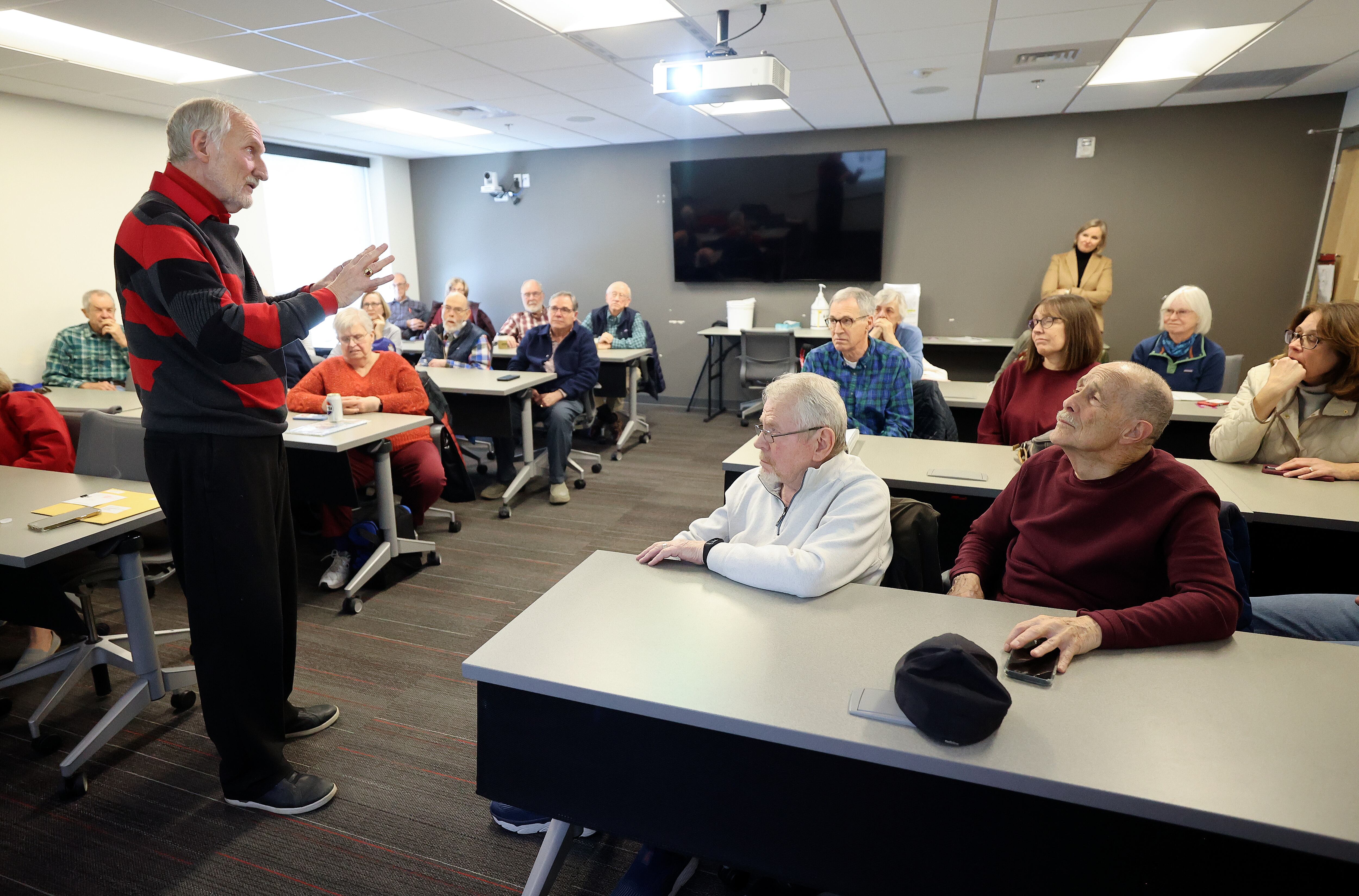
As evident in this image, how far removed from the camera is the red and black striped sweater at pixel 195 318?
1.63 m

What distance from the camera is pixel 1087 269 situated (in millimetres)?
6121

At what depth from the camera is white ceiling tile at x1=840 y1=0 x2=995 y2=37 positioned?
3.35m

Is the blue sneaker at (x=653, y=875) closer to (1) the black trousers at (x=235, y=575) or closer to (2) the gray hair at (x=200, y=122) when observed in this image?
(1) the black trousers at (x=235, y=575)

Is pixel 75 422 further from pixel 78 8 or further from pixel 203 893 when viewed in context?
pixel 203 893

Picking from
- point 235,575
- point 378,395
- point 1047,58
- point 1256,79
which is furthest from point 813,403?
point 1256,79

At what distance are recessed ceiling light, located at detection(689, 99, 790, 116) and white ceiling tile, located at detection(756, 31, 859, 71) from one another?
100cm

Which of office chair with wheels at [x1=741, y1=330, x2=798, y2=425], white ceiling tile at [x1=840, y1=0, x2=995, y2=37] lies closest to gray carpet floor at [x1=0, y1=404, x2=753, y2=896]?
white ceiling tile at [x1=840, y1=0, x2=995, y2=37]

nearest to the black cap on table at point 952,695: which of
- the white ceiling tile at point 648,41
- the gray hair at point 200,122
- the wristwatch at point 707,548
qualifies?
the wristwatch at point 707,548

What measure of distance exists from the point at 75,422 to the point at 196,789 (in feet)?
6.71

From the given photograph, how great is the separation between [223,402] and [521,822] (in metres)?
1.28

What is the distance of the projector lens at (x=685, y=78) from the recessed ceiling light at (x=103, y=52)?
8.73ft

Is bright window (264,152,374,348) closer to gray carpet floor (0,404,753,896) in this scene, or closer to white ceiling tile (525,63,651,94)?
white ceiling tile (525,63,651,94)

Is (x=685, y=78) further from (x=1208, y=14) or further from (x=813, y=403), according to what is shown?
(x=813, y=403)

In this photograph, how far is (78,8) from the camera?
3322mm
